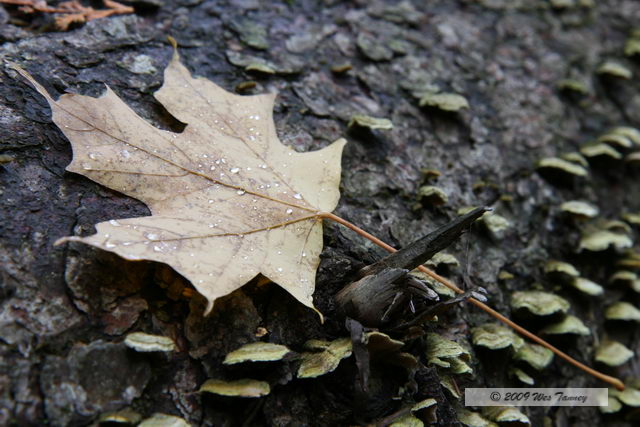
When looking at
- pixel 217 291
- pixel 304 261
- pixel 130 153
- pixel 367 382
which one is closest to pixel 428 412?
pixel 367 382

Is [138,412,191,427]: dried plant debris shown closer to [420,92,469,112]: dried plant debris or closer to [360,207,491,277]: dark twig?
[360,207,491,277]: dark twig

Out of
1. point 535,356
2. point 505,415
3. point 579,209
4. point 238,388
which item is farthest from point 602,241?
point 238,388

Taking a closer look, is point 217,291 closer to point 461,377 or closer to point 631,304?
point 461,377

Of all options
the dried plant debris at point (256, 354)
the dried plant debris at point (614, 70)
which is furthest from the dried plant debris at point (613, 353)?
the dried plant debris at point (614, 70)

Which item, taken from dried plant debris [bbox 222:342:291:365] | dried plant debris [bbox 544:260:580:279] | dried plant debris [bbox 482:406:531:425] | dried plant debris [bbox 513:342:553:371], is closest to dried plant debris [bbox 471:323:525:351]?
dried plant debris [bbox 513:342:553:371]

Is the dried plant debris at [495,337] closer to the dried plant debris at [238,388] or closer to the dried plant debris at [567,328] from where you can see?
the dried plant debris at [567,328]

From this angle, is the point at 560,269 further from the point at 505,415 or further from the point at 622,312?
the point at 505,415
